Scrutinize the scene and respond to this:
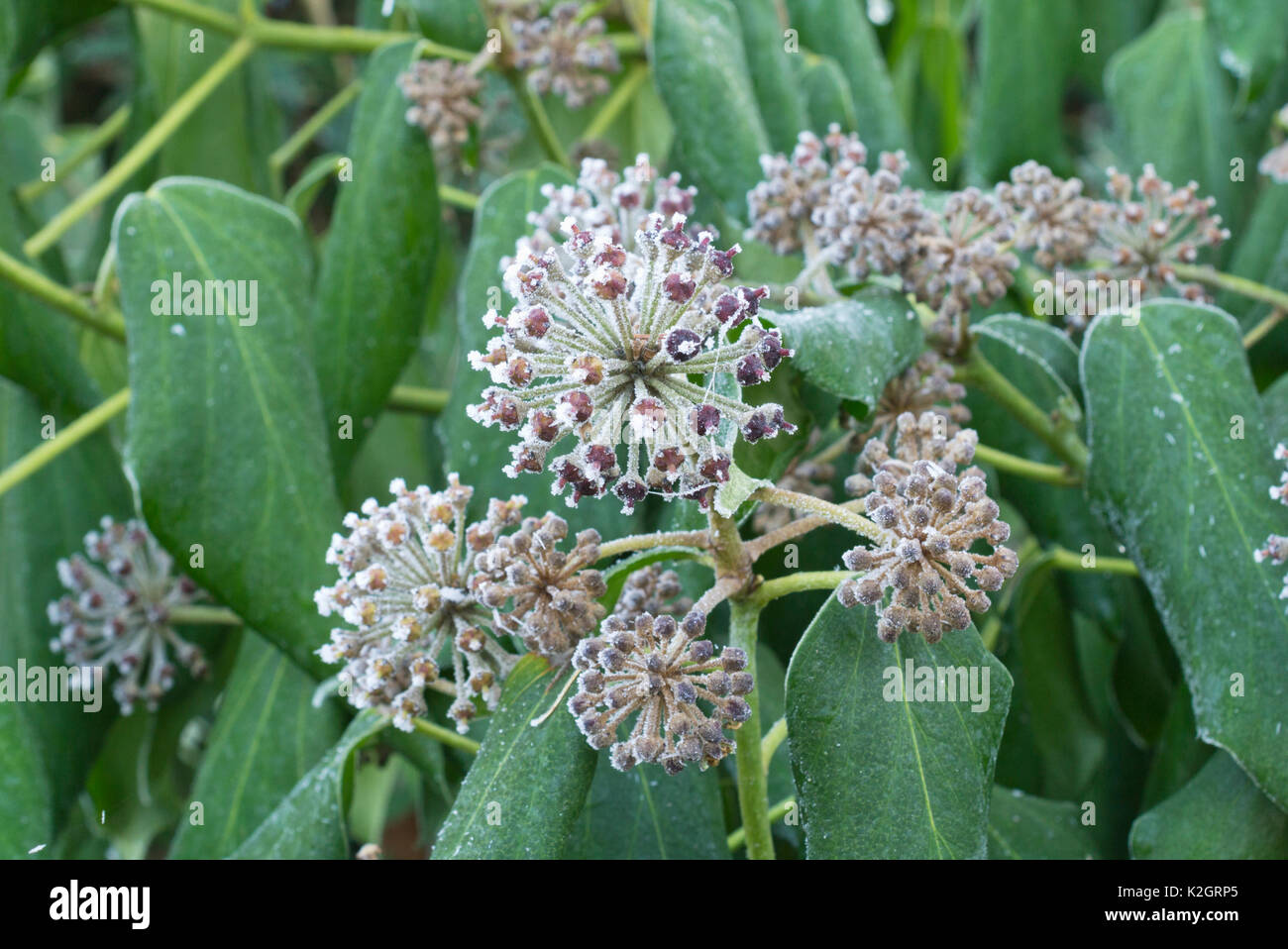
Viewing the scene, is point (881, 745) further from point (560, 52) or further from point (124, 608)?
point (124, 608)

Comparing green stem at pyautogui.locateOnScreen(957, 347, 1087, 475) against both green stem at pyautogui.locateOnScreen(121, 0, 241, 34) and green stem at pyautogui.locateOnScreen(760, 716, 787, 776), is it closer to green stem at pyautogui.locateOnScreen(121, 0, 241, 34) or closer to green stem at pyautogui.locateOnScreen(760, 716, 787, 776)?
green stem at pyautogui.locateOnScreen(760, 716, 787, 776)

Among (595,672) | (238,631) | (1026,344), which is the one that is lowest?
(238,631)

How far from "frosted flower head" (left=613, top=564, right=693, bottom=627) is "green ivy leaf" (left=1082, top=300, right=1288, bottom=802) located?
1.25 ft

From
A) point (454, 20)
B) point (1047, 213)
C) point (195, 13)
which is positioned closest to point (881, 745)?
point (1047, 213)

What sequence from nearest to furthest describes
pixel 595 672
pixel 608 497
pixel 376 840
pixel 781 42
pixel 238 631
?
pixel 595 672 → pixel 608 497 → pixel 781 42 → pixel 238 631 → pixel 376 840

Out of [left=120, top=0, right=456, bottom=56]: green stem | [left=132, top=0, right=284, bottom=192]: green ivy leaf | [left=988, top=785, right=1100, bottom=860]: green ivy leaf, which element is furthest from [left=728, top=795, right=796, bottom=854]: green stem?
[left=132, top=0, right=284, bottom=192]: green ivy leaf

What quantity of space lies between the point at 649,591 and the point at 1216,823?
512 mm

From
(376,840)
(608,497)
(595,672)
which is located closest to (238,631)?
(376,840)

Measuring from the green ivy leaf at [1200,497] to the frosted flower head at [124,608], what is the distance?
40.1 inches

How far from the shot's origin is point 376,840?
5.83 ft

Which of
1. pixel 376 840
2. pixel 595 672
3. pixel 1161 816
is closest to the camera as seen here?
pixel 595 672

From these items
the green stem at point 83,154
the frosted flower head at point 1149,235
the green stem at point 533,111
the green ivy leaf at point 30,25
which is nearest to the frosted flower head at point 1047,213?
the frosted flower head at point 1149,235
